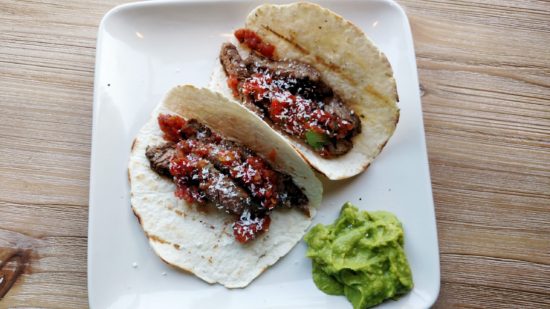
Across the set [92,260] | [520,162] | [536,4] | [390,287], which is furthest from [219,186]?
[536,4]

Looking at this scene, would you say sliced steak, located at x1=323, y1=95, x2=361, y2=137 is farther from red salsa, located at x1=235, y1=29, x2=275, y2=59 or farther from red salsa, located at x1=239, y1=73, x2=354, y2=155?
red salsa, located at x1=235, y1=29, x2=275, y2=59

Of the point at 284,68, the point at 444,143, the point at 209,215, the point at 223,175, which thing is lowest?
the point at 209,215

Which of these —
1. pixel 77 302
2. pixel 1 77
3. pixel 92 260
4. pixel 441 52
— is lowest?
pixel 77 302

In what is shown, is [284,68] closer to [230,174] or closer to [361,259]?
[230,174]

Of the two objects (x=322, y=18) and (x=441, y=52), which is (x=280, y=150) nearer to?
(x=322, y=18)

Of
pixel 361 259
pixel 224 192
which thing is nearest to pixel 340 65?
Result: pixel 224 192

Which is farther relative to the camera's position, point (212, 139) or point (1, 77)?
point (1, 77)
